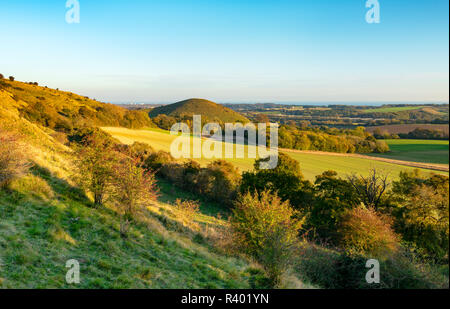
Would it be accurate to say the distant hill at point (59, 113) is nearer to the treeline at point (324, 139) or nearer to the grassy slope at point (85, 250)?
the grassy slope at point (85, 250)

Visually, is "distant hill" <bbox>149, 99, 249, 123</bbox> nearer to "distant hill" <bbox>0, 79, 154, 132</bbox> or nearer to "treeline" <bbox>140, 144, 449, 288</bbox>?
"distant hill" <bbox>0, 79, 154, 132</bbox>

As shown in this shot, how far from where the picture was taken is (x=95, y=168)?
12234mm

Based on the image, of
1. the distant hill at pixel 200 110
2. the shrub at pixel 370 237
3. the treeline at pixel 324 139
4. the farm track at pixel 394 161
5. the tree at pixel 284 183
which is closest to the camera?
the farm track at pixel 394 161

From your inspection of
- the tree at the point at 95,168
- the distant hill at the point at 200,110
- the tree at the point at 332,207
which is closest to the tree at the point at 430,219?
the tree at the point at 332,207

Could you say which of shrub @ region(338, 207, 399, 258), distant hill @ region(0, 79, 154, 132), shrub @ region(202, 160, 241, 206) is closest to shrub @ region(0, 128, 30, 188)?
shrub @ region(338, 207, 399, 258)

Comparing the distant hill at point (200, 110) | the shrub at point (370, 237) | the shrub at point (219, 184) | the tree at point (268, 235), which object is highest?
the distant hill at point (200, 110)

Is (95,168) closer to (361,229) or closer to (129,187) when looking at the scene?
(129,187)

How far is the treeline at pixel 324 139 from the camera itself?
4350cm

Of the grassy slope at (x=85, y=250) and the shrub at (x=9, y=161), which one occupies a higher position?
the shrub at (x=9, y=161)

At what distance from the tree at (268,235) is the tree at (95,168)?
7122 mm

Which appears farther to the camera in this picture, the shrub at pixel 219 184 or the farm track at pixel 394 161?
the shrub at pixel 219 184

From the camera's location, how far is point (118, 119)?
68438mm

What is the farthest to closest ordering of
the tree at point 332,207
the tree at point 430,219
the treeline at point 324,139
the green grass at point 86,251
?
1. the treeline at point 324,139
2. the tree at point 332,207
3. the tree at point 430,219
4. the green grass at point 86,251
